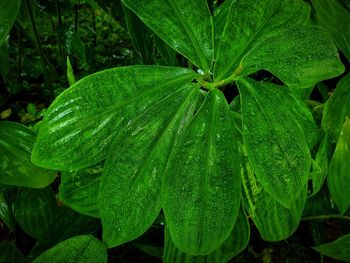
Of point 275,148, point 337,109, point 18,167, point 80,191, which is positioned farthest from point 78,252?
point 337,109

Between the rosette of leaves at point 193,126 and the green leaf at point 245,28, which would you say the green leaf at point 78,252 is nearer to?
the rosette of leaves at point 193,126

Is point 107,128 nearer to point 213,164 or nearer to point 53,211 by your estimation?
point 213,164

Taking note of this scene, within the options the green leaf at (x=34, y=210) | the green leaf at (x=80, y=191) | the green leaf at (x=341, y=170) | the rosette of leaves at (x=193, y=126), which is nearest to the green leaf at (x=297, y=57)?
the rosette of leaves at (x=193, y=126)

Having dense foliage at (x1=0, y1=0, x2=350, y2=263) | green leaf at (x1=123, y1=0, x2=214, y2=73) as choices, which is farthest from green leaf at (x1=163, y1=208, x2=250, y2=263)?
green leaf at (x1=123, y1=0, x2=214, y2=73)

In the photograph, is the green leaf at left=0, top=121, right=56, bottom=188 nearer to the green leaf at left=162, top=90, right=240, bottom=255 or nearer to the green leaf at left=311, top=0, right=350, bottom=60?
the green leaf at left=162, top=90, right=240, bottom=255

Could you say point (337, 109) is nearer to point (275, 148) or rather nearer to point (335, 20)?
point (335, 20)

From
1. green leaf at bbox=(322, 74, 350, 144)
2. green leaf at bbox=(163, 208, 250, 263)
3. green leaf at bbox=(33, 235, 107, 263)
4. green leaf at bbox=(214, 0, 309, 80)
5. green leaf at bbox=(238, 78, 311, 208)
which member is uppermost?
green leaf at bbox=(214, 0, 309, 80)
